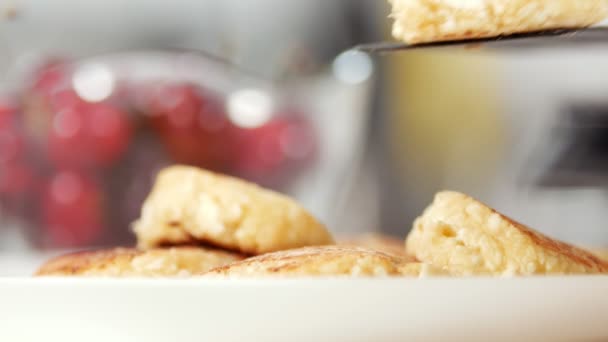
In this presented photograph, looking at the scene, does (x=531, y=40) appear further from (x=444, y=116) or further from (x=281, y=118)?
(x=444, y=116)

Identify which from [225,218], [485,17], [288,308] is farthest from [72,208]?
[288,308]

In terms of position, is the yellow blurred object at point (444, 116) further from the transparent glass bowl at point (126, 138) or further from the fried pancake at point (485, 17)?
the fried pancake at point (485, 17)

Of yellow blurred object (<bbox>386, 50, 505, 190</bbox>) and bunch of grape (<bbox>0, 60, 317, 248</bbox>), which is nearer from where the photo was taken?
bunch of grape (<bbox>0, 60, 317, 248</bbox>)

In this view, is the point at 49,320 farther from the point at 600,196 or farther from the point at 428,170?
the point at 428,170

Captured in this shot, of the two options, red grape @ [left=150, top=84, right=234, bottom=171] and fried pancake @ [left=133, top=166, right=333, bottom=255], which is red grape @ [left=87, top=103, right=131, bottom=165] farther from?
fried pancake @ [left=133, top=166, right=333, bottom=255]

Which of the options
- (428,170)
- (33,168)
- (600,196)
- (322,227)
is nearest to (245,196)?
(322,227)

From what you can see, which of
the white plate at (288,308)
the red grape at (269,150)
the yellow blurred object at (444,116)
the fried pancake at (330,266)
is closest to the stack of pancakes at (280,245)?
the fried pancake at (330,266)

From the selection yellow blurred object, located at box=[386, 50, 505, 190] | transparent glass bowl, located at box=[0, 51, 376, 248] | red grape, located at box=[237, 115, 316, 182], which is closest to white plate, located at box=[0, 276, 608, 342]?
transparent glass bowl, located at box=[0, 51, 376, 248]
